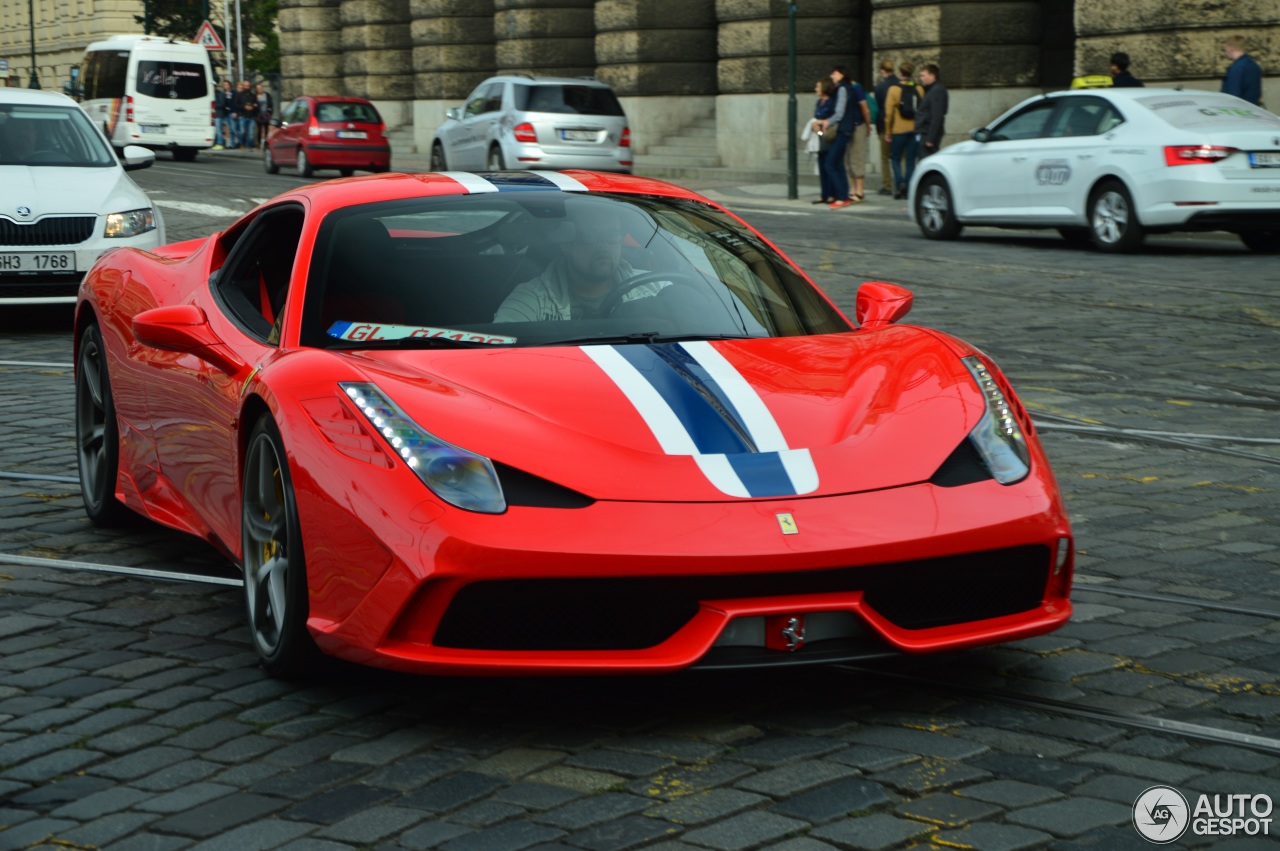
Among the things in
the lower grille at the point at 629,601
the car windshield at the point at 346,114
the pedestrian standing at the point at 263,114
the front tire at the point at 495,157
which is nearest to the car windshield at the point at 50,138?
the lower grille at the point at 629,601

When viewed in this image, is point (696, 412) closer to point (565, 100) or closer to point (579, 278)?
point (579, 278)

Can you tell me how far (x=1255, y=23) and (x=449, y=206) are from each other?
18.1 meters

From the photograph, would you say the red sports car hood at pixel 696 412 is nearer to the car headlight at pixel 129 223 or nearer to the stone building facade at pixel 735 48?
the car headlight at pixel 129 223

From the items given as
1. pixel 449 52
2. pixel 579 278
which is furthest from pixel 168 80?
pixel 579 278

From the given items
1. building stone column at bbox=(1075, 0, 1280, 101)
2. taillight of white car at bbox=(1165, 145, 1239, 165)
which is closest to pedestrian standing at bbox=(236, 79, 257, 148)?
building stone column at bbox=(1075, 0, 1280, 101)

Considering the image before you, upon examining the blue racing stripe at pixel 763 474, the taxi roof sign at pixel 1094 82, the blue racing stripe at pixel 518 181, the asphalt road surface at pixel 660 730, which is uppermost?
the taxi roof sign at pixel 1094 82

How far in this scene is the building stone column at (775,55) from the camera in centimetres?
3047

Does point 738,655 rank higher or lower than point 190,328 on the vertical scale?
lower

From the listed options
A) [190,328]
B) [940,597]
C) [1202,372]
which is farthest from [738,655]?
[1202,372]

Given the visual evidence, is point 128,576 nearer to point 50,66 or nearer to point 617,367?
point 617,367

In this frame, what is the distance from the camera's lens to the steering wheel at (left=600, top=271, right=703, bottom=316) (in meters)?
5.05

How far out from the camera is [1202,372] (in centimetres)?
970

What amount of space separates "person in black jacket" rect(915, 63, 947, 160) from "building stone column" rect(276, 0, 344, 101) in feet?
98.2

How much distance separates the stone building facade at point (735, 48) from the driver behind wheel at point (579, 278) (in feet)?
57.9
